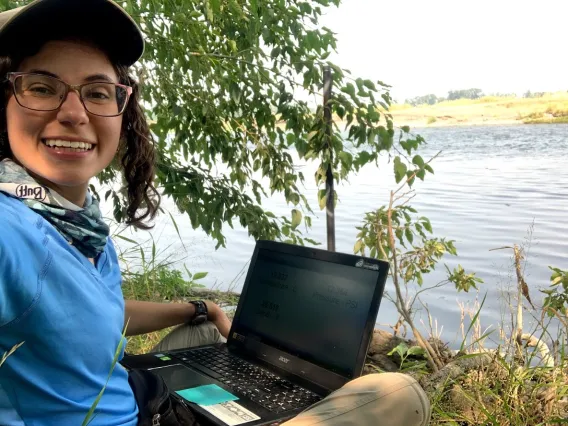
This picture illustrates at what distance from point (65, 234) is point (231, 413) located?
0.65 metres

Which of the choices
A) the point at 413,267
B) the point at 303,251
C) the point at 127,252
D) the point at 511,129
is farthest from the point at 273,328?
the point at 511,129

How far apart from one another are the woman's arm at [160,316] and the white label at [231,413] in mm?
491

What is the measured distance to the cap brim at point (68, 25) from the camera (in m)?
1.28

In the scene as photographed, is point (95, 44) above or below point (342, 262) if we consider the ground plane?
above

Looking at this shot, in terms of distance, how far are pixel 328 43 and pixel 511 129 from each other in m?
26.3

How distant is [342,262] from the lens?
176 centimetres

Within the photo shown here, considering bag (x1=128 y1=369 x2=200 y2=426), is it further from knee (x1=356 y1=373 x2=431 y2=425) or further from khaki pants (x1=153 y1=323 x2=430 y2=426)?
knee (x1=356 y1=373 x2=431 y2=425)

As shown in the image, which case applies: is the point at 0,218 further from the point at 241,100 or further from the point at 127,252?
the point at 127,252

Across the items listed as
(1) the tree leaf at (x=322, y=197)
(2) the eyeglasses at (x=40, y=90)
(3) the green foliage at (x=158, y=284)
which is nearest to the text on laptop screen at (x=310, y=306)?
(2) the eyeglasses at (x=40, y=90)

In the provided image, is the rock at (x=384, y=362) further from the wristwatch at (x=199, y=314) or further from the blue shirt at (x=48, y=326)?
the blue shirt at (x=48, y=326)

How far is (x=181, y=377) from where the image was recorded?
6.12 feet

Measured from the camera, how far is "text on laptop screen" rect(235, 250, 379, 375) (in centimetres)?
168

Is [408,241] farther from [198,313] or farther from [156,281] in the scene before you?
[156,281]

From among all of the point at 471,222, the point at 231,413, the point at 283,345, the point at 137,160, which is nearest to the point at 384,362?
the point at 283,345
